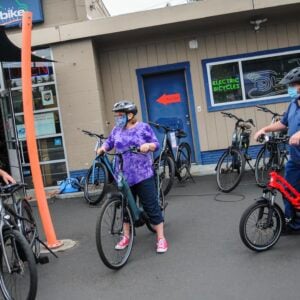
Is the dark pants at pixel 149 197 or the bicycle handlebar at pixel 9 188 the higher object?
the bicycle handlebar at pixel 9 188

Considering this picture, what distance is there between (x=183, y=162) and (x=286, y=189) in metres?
3.89

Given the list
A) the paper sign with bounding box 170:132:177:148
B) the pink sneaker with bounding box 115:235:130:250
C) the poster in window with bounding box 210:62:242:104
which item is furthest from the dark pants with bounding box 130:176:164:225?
the poster in window with bounding box 210:62:242:104

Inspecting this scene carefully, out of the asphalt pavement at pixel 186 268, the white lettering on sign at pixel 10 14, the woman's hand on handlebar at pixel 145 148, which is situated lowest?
the asphalt pavement at pixel 186 268

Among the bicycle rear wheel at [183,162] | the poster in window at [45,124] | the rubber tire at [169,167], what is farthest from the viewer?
the poster in window at [45,124]

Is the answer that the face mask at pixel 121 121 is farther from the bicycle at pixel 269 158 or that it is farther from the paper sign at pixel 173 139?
the paper sign at pixel 173 139

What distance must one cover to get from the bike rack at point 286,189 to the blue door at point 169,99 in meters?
5.38

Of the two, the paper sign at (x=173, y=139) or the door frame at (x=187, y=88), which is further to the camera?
the door frame at (x=187, y=88)

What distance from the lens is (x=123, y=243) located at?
5.02 meters

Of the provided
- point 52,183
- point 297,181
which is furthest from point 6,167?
point 297,181

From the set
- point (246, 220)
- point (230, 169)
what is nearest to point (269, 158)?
point (230, 169)

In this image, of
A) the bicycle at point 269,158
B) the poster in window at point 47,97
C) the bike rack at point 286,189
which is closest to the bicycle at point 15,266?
the bike rack at point 286,189

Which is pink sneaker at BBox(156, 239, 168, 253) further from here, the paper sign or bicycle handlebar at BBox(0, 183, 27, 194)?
the paper sign

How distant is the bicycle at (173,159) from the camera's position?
779 centimetres

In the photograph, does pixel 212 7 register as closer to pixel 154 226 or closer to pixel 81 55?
pixel 81 55
